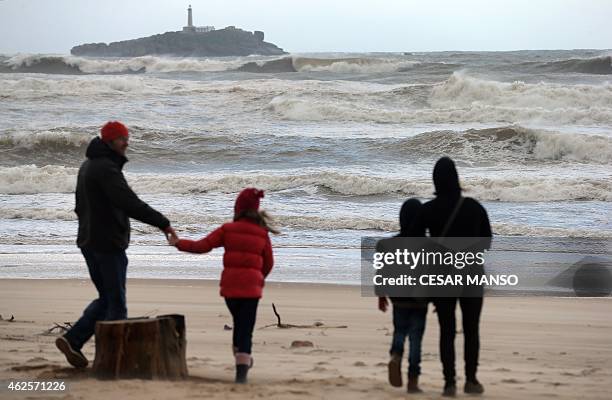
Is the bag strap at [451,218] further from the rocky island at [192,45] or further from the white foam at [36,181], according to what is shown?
the rocky island at [192,45]

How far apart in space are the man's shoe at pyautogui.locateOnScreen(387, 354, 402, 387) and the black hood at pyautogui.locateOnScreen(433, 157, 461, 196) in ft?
3.32

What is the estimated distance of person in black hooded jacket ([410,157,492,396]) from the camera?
18.5ft

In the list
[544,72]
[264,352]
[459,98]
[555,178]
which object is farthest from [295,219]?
[544,72]

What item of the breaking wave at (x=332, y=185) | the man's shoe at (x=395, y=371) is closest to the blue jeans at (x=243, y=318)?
the man's shoe at (x=395, y=371)

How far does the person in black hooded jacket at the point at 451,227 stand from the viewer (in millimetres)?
5648

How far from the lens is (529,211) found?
16766mm

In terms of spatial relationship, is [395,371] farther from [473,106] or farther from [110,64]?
[110,64]

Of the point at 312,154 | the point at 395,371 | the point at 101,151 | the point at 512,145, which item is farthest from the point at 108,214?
the point at 512,145

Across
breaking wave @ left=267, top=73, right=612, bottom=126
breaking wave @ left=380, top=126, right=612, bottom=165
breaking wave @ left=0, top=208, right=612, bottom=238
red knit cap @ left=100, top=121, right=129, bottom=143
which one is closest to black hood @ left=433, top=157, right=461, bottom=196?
red knit cap @ left=100, top=121, right=129, bottom=143

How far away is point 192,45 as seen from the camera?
335ft

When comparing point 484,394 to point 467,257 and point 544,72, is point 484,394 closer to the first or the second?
point 467,257

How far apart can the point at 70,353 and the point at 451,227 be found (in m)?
2.40

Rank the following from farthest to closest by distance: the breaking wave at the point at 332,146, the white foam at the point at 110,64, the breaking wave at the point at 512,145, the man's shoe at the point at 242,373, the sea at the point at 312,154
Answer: the white foam at the point at 110,64 → the breaking wave at the point at 332,146 → the breaking wave at the point at 512,145 → the sea at the point at 312,154 → the man's shoe at the point at 242,373

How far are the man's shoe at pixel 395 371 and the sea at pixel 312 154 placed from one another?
5.10 meters
